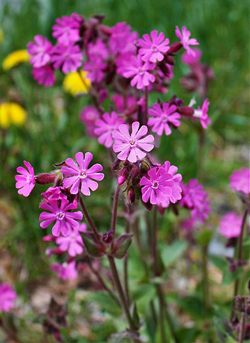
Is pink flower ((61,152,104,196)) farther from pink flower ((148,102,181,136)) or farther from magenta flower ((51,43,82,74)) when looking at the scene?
magenta flower ((51,43,82,74))

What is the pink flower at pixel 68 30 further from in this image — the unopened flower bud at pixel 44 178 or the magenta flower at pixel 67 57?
the unopened flower bud at pixel 44 178

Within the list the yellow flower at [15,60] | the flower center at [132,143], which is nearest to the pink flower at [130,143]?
the flower center at [132,143]

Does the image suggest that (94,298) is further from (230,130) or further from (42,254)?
(230,130)

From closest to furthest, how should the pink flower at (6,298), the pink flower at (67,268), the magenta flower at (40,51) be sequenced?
the magenta flower at (40,51) < the pink flower at (67,268) < the pink flower at (6,298)

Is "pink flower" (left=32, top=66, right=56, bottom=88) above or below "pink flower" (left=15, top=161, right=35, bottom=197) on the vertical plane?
above

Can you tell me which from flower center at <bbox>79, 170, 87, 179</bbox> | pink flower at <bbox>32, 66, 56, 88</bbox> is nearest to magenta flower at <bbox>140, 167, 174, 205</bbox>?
flower center at <bbox>79, 170, 87, 179</bbox>

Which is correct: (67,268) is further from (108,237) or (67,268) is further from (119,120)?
(119,120)
